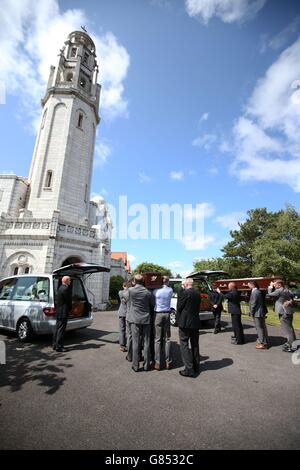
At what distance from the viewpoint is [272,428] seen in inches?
119

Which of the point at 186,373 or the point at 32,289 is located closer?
the point at 186,373

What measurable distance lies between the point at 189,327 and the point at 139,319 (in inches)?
44.3

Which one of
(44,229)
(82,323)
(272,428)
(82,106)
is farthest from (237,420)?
(82,106)

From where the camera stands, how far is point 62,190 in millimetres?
21453

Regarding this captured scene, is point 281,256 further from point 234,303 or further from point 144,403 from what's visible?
point 144,403

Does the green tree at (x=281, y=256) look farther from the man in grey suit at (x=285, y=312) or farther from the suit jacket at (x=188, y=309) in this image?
the suit jacket at (x=188, y=309)

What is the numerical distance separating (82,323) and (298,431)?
6.44 metres

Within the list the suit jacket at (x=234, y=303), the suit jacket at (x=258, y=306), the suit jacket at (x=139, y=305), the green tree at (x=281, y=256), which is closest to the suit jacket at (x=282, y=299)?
the suit jacket at (x=258, y=306)

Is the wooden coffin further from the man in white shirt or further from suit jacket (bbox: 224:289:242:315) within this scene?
the man in white shirt

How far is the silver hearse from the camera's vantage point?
694 centimetres

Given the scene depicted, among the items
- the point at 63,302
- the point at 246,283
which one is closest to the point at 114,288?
the point at 246,283

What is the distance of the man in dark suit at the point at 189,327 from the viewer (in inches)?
192

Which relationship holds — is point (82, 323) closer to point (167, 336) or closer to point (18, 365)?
point (18, 365)

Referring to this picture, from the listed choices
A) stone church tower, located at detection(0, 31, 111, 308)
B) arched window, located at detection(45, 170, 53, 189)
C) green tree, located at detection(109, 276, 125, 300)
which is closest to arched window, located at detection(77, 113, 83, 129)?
stone church tower, located at detection(0, 31, 111, 308)
